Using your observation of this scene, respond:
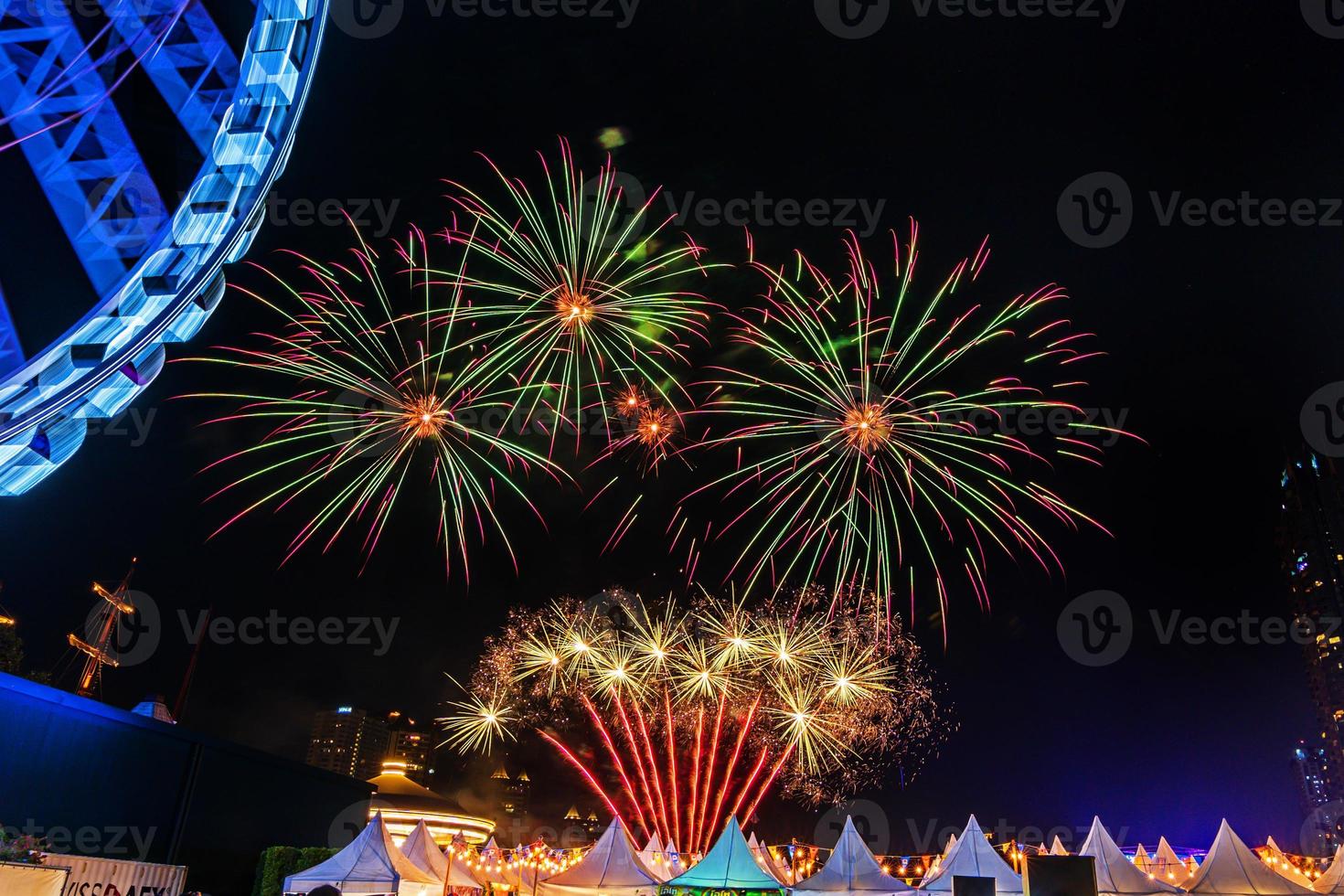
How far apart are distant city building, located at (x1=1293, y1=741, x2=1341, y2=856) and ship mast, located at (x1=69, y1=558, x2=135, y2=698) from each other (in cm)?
8039

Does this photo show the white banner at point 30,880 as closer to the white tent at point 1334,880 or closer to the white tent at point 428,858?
the white tent at point 428,858

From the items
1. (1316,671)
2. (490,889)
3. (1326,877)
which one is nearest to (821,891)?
(490,889)

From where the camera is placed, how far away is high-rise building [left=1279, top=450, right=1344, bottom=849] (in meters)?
61.7

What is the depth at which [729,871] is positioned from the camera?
18.9 metres

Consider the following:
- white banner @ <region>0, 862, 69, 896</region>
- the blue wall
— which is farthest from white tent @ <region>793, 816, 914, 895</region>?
white banner @ <region>0, 862, 69, 896</region>

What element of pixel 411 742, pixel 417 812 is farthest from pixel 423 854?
pixel 411 742

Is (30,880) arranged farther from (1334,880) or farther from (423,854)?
(1334,880)

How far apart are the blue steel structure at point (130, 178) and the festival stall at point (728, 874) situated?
1598 centimetres

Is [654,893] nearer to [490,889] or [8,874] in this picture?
[490,889]

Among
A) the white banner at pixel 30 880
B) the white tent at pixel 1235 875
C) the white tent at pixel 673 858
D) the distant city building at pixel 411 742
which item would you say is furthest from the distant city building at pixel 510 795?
the white banner at pixel 30 880

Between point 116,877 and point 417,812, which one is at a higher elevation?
point 417,812

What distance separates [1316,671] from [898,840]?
179 ft

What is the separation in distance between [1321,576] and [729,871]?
222ft

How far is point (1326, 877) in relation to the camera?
70.2ft
